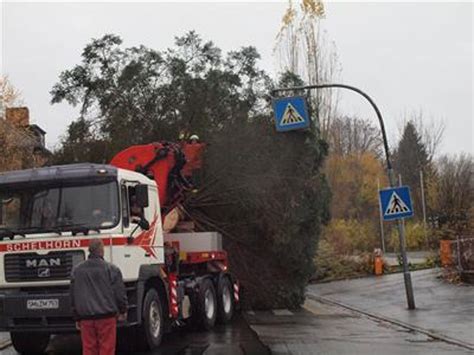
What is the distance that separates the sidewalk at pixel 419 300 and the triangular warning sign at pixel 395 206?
8.23 ft

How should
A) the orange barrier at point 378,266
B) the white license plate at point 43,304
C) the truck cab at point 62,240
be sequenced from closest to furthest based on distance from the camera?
the white license plate at point 43,304
the truck cab at point 62,240
the orange barrier at point 378,266

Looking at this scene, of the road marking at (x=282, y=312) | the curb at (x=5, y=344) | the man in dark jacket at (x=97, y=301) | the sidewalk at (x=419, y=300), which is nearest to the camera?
the man in dark jacket at (x=97, y=301)

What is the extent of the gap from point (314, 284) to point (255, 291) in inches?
436

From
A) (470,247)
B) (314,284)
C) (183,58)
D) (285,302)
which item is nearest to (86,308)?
(285,302)

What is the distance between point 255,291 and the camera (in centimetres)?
2108

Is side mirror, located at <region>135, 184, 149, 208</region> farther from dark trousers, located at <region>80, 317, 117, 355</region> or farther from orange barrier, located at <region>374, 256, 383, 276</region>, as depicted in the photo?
orange barrier, located at <region>374, 256, 383, 276</region>

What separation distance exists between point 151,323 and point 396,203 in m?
8.45

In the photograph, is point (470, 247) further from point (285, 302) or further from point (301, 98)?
point (301, 98)

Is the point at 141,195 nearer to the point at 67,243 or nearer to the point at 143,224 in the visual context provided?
the point at 143,224

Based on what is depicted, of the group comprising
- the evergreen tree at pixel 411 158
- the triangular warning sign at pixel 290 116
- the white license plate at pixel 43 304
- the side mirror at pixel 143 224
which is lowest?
the white license plate at pixel 43 304

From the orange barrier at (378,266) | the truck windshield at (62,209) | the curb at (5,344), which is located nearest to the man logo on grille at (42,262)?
the truck windshield at (62,209)

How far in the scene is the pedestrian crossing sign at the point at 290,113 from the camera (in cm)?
1886

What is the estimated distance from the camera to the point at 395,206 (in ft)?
62.6

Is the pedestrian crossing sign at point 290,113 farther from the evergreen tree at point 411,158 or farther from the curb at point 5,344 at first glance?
the evergreen tree at point 411,158
